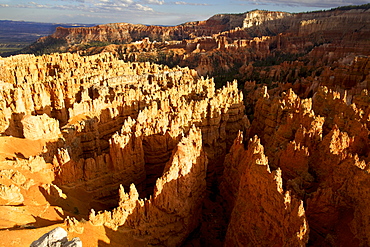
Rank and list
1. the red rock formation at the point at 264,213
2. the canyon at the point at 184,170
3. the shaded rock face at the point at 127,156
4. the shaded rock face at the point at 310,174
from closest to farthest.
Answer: the red rock formation at the point at 264,213, the shaded rock face at the point at 310,174, the canyon at the point at 184,170, the shaded rock face at the point at 127,156

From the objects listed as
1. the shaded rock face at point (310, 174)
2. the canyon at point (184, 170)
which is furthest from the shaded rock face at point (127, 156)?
the shaded rock face at point (310, 174)

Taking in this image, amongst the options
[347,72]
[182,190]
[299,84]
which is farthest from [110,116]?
[347,72]

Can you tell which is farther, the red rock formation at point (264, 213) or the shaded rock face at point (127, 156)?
the shaded rock face at point (127, 156)

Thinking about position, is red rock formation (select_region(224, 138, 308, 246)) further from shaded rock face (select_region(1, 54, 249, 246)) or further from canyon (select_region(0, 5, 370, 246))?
shaded rock face (select_region(1, 54, 249, 246))

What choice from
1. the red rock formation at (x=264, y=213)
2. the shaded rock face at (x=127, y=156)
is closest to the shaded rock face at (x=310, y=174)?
the red rock formation at (x=264, y=213)

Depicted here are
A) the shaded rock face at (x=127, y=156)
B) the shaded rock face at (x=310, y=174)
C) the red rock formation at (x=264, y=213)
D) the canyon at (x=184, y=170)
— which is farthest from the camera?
the shaded rock face at (x=127, y=156)

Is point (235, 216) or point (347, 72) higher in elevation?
point (347, 72)

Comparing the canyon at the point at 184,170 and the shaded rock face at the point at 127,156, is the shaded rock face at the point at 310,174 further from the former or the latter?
the shaded rock face at the point at 127,156

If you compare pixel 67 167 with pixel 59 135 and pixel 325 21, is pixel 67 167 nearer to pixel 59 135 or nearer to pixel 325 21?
pixel 59 135

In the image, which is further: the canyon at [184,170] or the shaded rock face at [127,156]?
the shaded rock face at [127,156]

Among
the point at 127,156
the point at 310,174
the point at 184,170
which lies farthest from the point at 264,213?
the point at 127,156

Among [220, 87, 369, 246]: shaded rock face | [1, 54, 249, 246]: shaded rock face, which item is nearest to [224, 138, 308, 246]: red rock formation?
[220, 87, 369, 246]: shaded rock face
